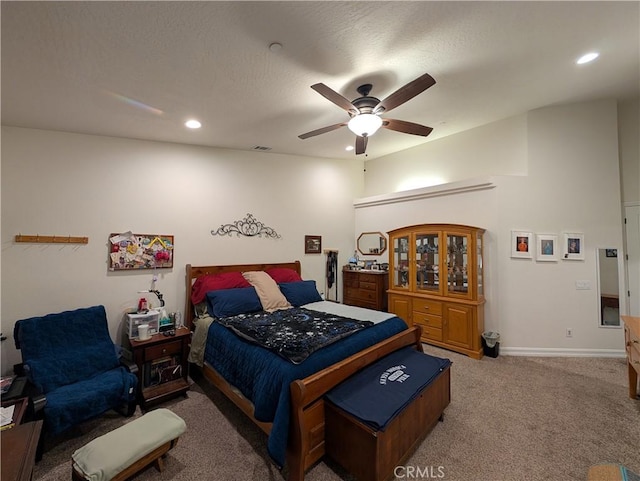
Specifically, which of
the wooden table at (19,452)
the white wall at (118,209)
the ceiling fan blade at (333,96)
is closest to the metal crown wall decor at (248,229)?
the white wall at (118,209)

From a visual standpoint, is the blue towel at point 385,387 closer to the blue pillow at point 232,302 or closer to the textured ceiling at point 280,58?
the blue pillow at point 232,302

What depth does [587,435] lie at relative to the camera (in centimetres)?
228

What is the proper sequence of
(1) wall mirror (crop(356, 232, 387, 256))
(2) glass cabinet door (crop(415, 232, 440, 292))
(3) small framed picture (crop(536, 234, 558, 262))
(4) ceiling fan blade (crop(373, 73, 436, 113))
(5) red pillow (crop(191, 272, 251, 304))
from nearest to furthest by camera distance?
(4) ceiling fan blade (crop(373, 73, 436, 113)) < (5) red pillow (crop(191, 272, 251, 304)) < (3) small framed picture (crop(536, 234, 558, 262)) < (2) glass cabinet door (crop(415, 232, 440, 292)) < (1) wall mirror (crop(356, 232, 387, 256))

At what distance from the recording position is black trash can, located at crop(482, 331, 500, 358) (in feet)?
12.4

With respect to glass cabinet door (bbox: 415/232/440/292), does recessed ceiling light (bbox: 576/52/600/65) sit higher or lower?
higher

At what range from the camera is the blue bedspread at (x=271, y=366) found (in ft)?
6.04

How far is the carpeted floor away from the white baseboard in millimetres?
547

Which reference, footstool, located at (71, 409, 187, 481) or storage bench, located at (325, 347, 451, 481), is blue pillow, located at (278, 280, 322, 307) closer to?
storage bench, located at (325, 347, 451, 481)

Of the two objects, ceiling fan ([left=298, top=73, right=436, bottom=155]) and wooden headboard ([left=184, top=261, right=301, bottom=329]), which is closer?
ceiling fan ([left=298, top=73, right=436, bottom=155])

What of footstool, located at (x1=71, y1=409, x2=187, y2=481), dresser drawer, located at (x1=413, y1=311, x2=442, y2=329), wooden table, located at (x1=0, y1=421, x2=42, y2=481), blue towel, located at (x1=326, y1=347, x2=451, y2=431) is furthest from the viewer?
dresser drawer, located at (x1=413, y1=311, x2=442, y2=329)

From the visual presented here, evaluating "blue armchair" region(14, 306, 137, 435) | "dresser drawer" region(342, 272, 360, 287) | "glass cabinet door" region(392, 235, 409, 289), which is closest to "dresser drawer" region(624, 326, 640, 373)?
"glass cabinet door" region(392, 235, 409, 289)

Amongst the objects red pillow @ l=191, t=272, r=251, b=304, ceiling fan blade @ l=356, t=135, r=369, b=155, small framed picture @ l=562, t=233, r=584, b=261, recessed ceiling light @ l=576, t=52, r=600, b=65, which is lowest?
red pillow @ l=191, t=272, r=251, b=304

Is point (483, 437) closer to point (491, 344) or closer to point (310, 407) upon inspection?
point (310, 407)

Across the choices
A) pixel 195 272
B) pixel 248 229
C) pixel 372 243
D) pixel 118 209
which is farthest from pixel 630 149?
pixel 118 209
